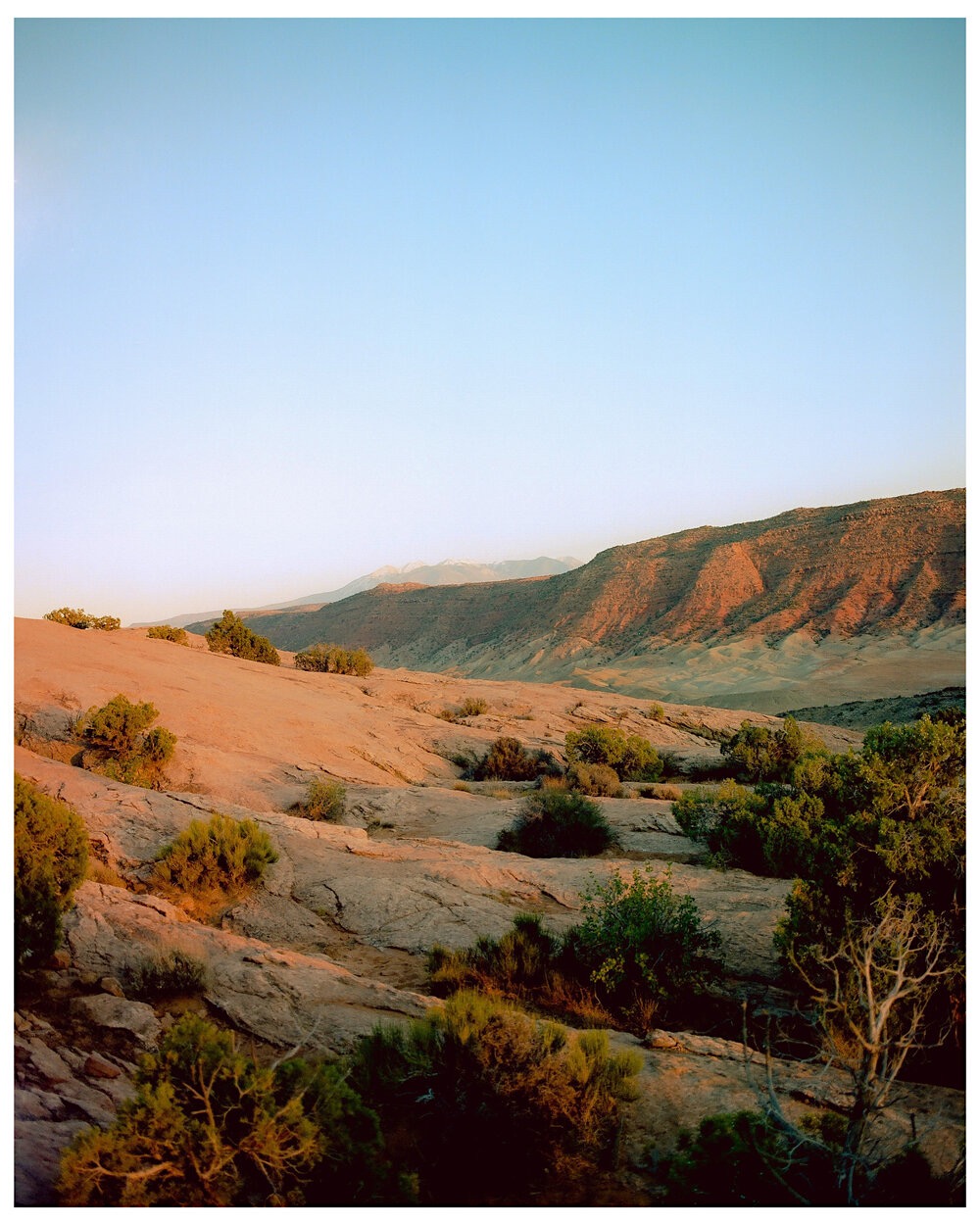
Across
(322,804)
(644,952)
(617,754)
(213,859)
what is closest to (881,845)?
(644,952)

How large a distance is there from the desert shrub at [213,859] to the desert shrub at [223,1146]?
4.12 meters

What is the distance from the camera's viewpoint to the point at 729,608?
189 feet

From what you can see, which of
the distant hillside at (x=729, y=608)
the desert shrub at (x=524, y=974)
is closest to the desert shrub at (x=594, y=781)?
the desert shrub at (x=524, y=974)

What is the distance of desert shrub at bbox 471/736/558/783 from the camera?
16.2m

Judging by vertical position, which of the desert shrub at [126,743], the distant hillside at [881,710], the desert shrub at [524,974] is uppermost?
the desert shrub at [126,743]

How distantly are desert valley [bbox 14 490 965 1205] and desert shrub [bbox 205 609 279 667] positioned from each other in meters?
4.10

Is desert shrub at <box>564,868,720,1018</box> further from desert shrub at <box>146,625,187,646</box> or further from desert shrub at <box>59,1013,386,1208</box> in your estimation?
desert shrub at <box>146,625,187,646</box>

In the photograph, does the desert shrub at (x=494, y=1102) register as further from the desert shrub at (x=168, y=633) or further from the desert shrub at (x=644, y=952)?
the desert shrub at (x=168, y=633)

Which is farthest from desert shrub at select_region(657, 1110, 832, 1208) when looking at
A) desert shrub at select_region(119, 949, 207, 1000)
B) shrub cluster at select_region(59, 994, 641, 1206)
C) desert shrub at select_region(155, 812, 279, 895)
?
desert shrub at select_region(155, 812, 279, 895)

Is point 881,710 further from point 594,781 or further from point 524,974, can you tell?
point 524,974

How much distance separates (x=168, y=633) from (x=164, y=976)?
799 inches

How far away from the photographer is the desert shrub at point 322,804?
36.7 feet

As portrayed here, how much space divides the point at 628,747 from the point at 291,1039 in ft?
42.8
